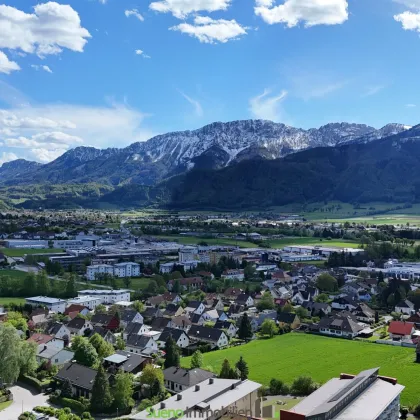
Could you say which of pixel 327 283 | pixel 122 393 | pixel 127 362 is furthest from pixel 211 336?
pixel 327 283

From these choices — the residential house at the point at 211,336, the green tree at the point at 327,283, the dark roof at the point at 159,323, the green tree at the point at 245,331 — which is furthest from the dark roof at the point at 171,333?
the green tree at the point at 327,283

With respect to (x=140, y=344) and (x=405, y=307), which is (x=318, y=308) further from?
(x=140, y=344)

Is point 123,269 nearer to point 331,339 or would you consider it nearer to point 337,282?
point 337,282

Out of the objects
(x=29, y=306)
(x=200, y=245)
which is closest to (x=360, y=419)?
(x=29, y=306)

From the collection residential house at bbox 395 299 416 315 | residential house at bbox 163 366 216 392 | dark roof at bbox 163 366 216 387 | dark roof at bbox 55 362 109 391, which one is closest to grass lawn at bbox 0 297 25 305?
dark roof at bbox 55 362 109 391

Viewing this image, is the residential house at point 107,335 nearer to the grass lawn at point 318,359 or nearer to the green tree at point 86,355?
the green tree at point 86,355
